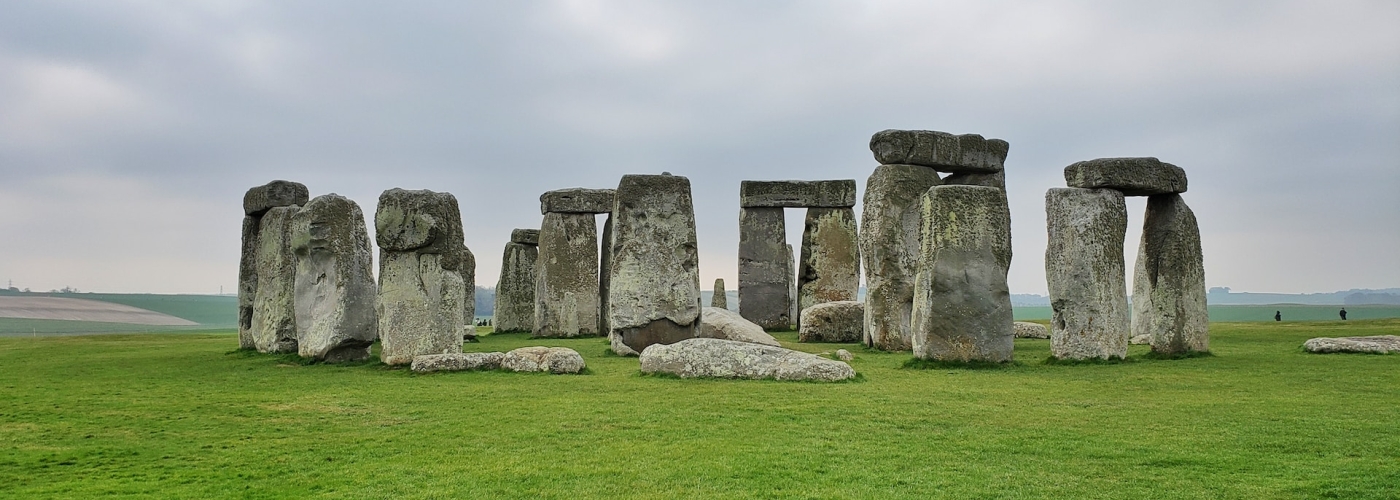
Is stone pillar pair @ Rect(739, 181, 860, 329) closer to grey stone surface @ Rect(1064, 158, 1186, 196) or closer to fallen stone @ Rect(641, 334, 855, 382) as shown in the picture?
grey stone surface @ Rect(1064, 158, 1186, 196)

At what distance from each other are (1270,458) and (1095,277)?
6.74 meters

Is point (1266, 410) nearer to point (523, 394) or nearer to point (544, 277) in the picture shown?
point (523, 394)

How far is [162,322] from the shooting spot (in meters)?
50.3

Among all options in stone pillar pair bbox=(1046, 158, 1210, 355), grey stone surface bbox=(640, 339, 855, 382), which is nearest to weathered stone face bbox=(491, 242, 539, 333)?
grey stone surface bbox=(640, 339, 855, 382)

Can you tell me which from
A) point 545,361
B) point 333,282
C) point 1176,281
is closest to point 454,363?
point 545,361

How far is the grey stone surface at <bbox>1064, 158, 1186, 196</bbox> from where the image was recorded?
13320mm

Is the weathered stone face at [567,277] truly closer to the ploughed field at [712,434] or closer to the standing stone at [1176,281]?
the ploughed field at [712,434]

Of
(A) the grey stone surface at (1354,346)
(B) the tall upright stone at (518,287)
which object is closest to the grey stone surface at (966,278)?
(A) the grey stone surface at (1354,346)

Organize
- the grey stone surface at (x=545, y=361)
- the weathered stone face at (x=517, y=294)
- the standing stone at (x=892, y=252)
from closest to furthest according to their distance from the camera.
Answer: the grey stone surface at (x=545, y=361)
the standing stone at (x=892, y=252)
the weathered stone face at (x=517, y=294)

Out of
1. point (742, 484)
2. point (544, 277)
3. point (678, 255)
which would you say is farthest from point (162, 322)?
point (742, 484)

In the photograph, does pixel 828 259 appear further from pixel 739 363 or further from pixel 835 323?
pixel 739 363

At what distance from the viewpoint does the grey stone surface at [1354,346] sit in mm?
14070

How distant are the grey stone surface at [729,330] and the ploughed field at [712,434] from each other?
426cm

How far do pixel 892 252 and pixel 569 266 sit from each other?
8.30 m
